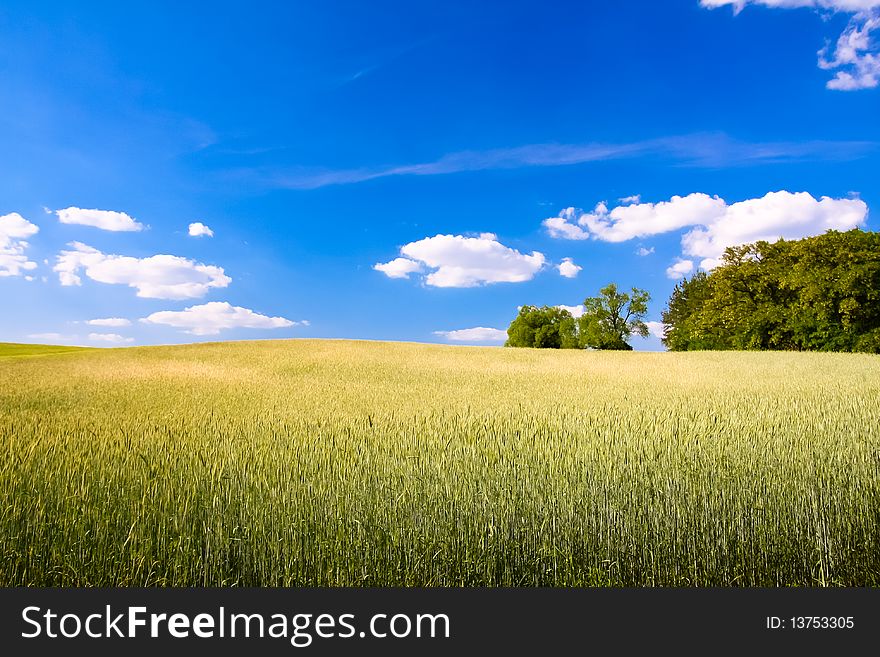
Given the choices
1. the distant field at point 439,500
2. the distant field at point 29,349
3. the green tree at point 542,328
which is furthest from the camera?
the green tree at point 542,328

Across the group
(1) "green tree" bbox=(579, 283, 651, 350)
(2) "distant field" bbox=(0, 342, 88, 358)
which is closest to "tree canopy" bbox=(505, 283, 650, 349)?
(1) "green tree" bbox=(579, 283, 651, 350)

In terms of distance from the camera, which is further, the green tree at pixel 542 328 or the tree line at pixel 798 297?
the green tree at pixel 542 328

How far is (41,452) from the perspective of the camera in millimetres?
4422

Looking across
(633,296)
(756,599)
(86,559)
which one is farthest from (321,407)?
(633,296)

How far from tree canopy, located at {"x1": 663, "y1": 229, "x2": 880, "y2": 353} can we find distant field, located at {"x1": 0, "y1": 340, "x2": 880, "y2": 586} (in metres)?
26.6

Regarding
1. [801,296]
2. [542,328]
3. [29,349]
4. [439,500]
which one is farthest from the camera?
[542,328]

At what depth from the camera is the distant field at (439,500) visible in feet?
10.7

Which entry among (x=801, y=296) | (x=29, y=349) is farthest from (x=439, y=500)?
(x=29, y=349)

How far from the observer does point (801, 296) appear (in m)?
28.2

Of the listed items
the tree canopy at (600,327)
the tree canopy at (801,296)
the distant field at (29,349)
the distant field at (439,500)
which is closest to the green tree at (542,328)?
the tree canopy at (600,327)

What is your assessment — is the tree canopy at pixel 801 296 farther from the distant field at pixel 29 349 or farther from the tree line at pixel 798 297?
the distant field at pixel 29 349

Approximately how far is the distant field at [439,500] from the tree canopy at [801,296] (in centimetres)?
2662

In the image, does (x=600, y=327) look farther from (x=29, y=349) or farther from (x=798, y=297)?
(x=29, y=349)

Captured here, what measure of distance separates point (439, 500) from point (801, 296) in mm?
31079
